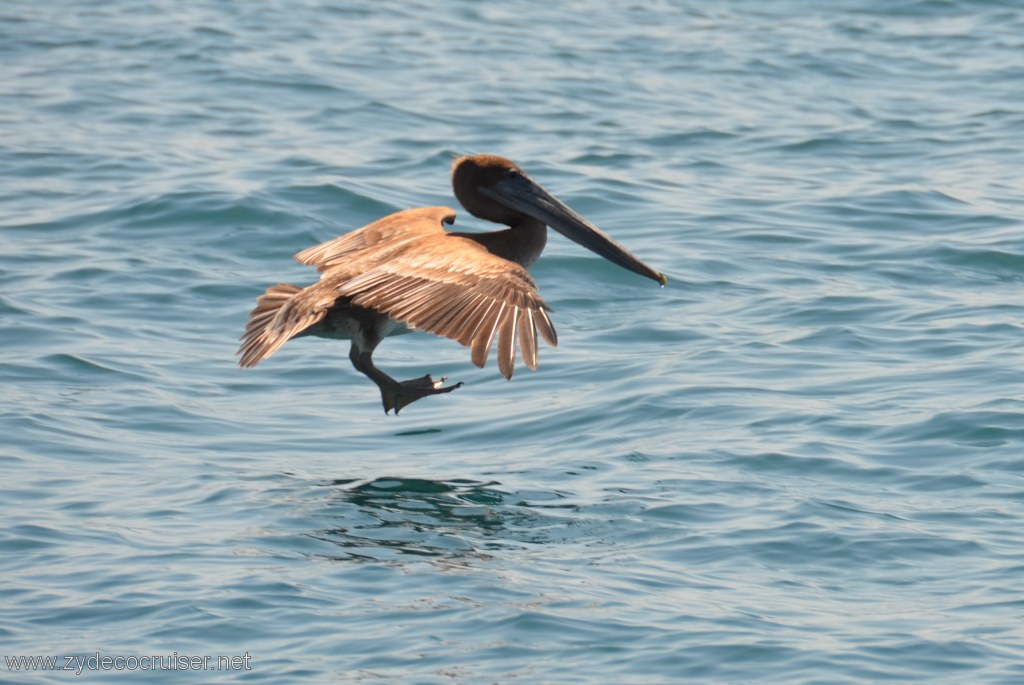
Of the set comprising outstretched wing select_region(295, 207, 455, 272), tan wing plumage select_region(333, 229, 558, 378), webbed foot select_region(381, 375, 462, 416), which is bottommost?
webbed foot select_region(381, 375, 462, 416)

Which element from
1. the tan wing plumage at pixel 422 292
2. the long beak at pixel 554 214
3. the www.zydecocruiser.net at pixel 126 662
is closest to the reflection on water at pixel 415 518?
the tan wing plumage at pixel 422 292

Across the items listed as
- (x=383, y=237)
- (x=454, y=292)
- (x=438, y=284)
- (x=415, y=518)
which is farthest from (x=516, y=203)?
(x=415, y=518)

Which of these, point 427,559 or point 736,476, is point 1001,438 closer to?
point 736,476

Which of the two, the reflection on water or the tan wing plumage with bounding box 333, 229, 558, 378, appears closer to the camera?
the tan wing plumage with bounding box 333, 229, 558, 378

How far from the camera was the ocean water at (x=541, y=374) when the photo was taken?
5.84 meters

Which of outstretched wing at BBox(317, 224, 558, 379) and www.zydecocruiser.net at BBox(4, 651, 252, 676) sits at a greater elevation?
outstretched wing at BBox(317, 224, 558, 379)

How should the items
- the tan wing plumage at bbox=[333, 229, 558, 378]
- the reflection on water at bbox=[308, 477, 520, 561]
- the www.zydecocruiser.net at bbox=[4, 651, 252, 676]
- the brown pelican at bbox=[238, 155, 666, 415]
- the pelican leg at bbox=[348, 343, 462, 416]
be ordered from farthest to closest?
the pelican leg at bbox=[348, 343, 462, 416] < the reflection on water at bbox=[308, 477, 520, 561] < the brown pelican at bbox=[238, 155, 666, 415] < the tan wing plumage at bbox=[333, 229, 558, 378] < the www.zydecocruiser.net at bbox=[4, 651, 252, 676]

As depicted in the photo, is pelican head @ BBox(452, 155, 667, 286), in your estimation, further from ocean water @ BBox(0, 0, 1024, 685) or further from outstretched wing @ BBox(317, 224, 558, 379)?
Result: ocean water @ BBox(0, 0, 1024, 685)

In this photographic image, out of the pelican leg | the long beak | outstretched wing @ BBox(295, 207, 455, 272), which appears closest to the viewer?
the pelican leg

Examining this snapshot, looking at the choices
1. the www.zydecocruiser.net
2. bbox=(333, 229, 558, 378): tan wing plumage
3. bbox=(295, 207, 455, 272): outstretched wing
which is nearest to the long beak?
bbox=(295, 207, 455, 272): outstretched wing

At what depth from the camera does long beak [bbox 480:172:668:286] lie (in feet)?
26.8

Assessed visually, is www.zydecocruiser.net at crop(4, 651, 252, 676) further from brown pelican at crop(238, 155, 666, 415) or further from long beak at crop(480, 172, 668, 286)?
long beak at crop(480, 172, 668, 286)

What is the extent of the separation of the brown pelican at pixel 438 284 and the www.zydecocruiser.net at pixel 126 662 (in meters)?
1.34

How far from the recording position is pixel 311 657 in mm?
5543
